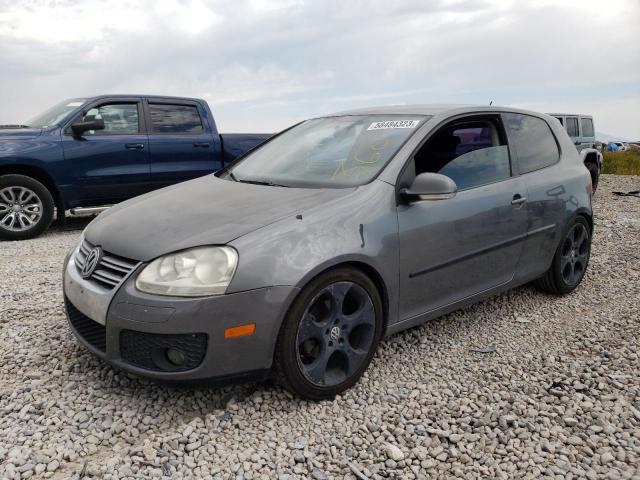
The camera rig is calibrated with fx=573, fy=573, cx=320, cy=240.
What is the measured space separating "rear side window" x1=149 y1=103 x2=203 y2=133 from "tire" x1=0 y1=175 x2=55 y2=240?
175 cm

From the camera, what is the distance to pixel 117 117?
25.3 ft

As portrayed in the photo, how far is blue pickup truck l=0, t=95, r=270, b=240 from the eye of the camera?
704 centimetres

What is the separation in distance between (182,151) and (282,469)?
6.42m

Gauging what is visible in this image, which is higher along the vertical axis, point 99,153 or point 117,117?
point 117,117

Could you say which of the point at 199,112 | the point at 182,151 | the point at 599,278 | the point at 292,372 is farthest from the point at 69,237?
the point at 599,278

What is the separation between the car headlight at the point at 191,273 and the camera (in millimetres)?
2549

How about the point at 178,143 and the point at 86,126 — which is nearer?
the point at 86,126

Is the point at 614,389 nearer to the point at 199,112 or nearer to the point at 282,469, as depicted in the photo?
the point at 282,469

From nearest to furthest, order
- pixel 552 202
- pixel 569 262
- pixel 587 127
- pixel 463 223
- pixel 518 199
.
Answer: pixel 463 223 → pixel 518 199 → pixel 552 202 → pixel 569 262 → pixel 587 127

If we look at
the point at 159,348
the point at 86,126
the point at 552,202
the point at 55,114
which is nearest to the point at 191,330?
the point at 159,348

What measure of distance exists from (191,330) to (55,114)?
620 centimetres

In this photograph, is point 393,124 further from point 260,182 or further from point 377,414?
point 377,414

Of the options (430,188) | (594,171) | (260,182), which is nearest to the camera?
(430,188)

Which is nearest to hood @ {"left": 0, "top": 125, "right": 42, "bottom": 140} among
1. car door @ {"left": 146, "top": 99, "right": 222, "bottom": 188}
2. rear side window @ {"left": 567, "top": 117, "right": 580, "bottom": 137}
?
car door @ {"left": 146, "top": 99, "right": 222, "bottom": 188}
